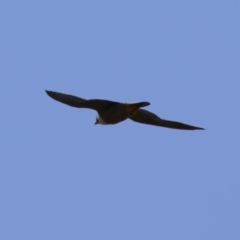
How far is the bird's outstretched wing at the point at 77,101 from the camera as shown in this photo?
25.3 m

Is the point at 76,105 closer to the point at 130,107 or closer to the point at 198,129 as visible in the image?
the point at 130,107

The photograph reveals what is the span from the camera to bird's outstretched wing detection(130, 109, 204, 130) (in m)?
26.7

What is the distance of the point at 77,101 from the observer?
25.4 m

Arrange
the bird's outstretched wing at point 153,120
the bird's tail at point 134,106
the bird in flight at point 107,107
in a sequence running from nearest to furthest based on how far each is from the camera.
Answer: the bird's tail at point 134,106 → the bird in flight at point 107,107 → the bird's outstretched wing at point 153,120

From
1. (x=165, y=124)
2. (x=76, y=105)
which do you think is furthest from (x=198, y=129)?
(x=76, y=105)

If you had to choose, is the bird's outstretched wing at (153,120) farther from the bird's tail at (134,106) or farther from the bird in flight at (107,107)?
the bird's tail at (134,106)

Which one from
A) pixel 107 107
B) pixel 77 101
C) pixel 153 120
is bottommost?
pixel 77 101

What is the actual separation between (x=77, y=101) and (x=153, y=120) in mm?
2460

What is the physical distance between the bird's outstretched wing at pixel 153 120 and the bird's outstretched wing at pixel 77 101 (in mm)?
1465

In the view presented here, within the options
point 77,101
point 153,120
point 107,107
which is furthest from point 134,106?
point 153,120

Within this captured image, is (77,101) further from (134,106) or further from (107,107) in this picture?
(134,106)

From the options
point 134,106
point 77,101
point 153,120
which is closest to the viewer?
point 134,106

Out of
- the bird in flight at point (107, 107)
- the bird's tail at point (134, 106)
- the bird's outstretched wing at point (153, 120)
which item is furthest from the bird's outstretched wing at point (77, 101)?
the bird's outstretched wing at point (153, 120)

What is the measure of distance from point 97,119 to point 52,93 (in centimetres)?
191
